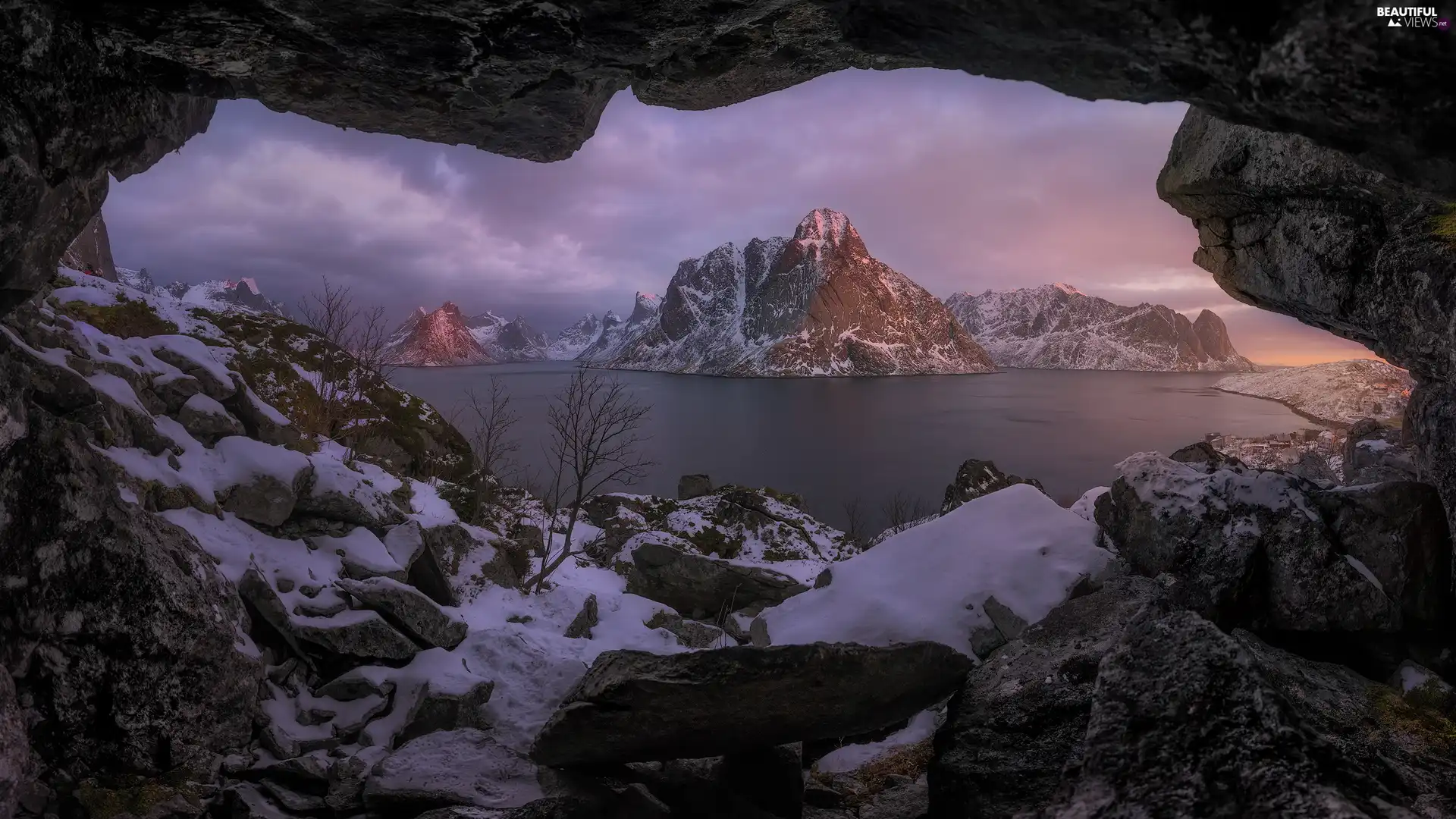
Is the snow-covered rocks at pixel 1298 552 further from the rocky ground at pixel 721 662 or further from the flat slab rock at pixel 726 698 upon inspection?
the flat slab rock at pixel 726 698

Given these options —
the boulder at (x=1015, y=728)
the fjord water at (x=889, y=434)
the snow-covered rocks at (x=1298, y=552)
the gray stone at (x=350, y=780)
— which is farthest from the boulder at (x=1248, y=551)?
the fjord water at (x=889, y=434)

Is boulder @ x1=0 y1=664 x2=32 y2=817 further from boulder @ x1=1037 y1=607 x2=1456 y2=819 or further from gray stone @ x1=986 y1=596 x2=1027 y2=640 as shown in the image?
gray stone @ x1=986 y1=596 x2=1027 y2=640

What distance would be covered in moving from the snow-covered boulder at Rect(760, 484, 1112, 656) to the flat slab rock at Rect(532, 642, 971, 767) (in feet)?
5.14

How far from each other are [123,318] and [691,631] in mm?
13519

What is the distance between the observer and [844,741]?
24.6ft

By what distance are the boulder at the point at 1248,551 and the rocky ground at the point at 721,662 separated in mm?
29

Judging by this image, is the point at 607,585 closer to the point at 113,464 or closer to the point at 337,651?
the point at 337,651

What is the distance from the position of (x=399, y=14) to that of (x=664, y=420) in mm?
100767

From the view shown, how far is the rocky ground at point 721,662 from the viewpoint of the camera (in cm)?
349

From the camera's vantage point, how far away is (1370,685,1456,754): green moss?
5.14 meters

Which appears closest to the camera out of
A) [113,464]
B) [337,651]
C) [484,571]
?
[113,464]

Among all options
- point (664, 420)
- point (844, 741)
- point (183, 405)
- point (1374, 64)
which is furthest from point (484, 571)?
point (664, 420)

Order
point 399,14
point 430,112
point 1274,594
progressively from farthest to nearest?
point 1274,594 < point 430,112 < point 399,14

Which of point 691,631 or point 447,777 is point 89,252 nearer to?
point 691,631
